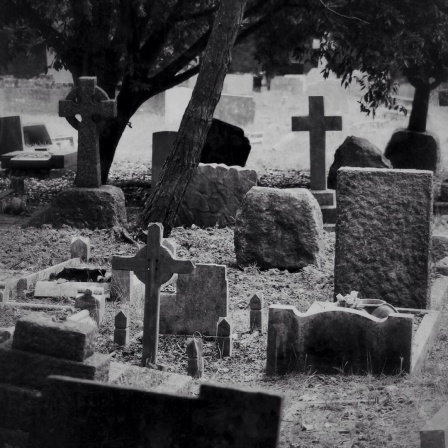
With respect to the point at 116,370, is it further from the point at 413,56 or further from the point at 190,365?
the point at 413,56

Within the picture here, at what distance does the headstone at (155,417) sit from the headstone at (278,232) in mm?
6272

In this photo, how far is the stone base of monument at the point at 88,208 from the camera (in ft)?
37.8

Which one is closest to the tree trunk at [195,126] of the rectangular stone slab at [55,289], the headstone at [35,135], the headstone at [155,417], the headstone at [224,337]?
the rectangular stone slab at [55,289]

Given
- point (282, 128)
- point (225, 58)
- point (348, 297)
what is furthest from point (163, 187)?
point (282, 128)

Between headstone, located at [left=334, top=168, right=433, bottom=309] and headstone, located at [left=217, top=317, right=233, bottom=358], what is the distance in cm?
137

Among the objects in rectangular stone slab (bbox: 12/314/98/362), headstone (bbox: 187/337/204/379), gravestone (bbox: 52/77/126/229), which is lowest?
headstone (bbox: 187/337/204/379)

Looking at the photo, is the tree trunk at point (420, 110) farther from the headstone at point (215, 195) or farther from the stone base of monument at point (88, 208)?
the stone base of monument at point (88, 208)

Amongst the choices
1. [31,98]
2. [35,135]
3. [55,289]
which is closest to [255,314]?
[55,289]

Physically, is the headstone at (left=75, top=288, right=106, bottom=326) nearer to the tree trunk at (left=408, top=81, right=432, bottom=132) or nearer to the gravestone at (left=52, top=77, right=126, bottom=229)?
the gravestone at (left=52, top=77, right=126, bottom=229)

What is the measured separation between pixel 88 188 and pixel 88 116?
2.98 ft

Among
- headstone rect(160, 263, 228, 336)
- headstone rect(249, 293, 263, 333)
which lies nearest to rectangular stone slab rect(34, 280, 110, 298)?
headstone rect(160, 263, 228, 336)

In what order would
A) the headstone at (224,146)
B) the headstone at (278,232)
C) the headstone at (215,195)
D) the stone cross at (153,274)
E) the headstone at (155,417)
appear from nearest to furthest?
the headstone at (155,417) < the stone cross at (153,274) < the headstone at (278,232) < the headstone at (215,195) < the headstone at (224,146)

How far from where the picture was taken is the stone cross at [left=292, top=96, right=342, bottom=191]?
14.0 metres

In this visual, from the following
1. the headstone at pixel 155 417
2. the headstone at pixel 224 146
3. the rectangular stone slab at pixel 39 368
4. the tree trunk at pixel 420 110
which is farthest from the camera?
the tree trunk at pixel 420 110
